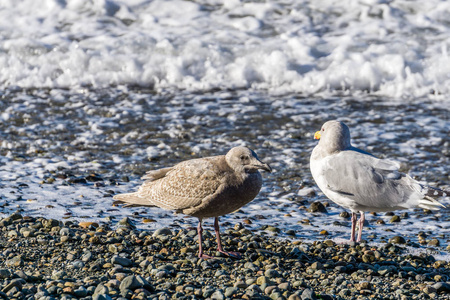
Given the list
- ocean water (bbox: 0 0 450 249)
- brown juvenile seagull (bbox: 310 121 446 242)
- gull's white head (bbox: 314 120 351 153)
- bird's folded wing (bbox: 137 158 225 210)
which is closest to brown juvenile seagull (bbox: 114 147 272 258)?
bird's folded wing (bbox: 137 158 225 210)

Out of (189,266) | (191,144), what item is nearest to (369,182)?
(189,266)

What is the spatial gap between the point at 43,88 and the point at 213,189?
23.9 ft

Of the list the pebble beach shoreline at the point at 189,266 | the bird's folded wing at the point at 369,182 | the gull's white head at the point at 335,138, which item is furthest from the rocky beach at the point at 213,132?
the gull's white head at the point at 335,138

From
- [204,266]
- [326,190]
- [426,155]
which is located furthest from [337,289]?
[426,155]

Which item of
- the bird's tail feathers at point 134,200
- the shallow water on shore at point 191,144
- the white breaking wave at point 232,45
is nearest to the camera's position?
the bird's tail feathers at point 134,200

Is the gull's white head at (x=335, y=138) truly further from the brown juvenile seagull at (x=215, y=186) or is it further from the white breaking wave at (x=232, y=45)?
the white breaking wave at (x=232, y=45)

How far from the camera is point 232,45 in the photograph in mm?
13203

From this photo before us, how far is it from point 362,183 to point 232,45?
7607 mm

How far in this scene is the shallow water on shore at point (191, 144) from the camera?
671 centimetres

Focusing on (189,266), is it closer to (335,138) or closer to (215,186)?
(215,186)

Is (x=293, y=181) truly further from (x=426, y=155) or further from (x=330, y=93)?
(x=330, y=93)

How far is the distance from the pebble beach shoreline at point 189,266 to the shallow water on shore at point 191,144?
0.45m

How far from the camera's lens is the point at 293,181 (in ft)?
25.7

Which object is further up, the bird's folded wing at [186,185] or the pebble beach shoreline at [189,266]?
the bird's folded wing at [186,185]
